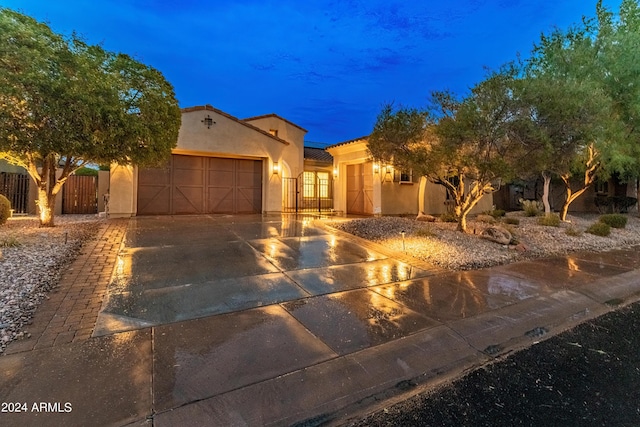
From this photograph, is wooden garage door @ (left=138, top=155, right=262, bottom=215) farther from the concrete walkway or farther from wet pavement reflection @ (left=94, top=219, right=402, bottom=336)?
the concrete walkway

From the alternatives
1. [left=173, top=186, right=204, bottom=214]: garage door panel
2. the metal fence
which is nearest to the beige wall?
[left=173, top=186, right=204, bottom=214]: garage door panel

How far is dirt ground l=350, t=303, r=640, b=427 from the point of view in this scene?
1.98 metres

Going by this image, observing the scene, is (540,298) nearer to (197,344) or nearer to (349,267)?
(349,267)

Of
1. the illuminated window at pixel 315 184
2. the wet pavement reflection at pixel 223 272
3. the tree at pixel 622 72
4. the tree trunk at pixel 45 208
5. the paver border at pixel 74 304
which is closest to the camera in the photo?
the paver border at pixel 74 304

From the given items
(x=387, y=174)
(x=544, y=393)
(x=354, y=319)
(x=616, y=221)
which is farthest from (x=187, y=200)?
(x=616, y=221)

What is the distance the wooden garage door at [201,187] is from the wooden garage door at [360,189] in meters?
4.59

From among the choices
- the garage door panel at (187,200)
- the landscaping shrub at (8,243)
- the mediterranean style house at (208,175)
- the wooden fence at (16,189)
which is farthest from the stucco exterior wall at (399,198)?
the wooden fence at (16,189)

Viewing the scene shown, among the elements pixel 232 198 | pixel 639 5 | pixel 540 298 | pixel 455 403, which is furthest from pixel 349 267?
pixel 639 5

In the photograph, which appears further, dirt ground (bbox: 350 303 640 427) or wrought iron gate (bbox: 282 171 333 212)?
wrought iron gate (bbox: 282 171 333 212)

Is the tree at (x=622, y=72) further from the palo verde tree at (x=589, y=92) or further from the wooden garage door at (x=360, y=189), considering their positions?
the wooden garage door at (x=360, y=189)

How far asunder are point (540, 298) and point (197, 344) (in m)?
4.35

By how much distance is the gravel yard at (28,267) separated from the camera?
3014 millimetres

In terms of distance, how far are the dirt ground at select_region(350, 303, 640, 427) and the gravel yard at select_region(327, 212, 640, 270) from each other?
8.78ft

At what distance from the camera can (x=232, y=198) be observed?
1337 cm
